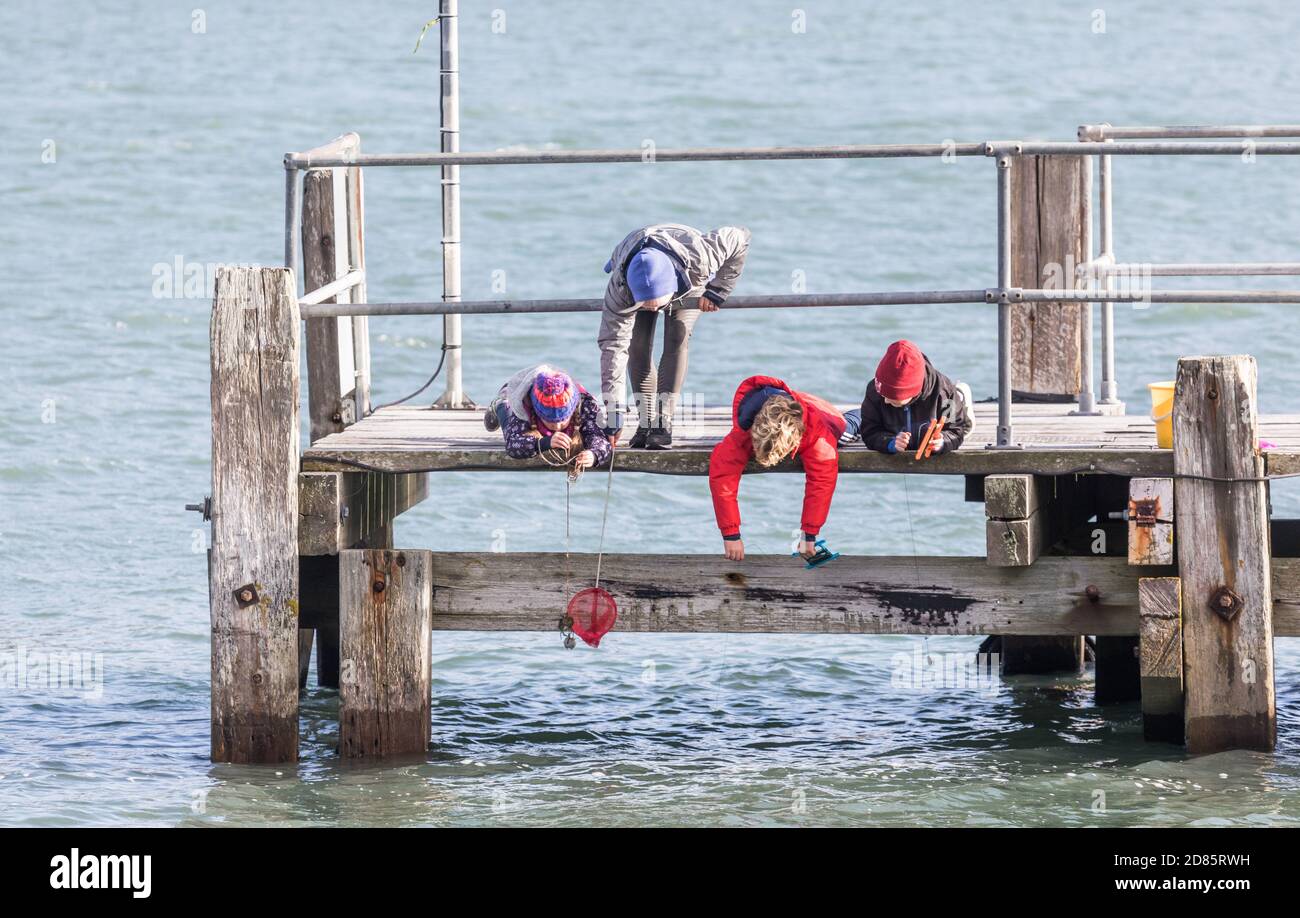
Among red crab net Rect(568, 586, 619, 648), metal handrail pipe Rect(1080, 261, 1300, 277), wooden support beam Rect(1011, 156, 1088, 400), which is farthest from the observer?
wooden support beam Rect(1011, 156, 1088, 400)

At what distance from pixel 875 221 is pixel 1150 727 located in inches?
729

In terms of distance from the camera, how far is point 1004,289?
812cm

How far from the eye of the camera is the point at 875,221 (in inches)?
1060

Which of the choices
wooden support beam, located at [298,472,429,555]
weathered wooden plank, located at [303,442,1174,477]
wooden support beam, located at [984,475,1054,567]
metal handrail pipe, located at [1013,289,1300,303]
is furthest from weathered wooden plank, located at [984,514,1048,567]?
wooden support beam, located at [298,472,429,555]

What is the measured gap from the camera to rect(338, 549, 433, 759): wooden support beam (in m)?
8.45

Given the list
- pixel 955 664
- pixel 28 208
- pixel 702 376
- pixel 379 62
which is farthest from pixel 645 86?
pixel 955 664

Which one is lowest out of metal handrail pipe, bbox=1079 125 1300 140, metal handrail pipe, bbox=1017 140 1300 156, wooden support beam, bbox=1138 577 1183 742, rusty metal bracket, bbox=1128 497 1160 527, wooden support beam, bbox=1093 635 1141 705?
wooden support beam, bbox=1093 635 1141 705

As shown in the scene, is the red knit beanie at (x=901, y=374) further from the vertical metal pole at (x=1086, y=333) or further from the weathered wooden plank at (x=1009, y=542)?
the vertical metal pole at (x=1086, y=333)

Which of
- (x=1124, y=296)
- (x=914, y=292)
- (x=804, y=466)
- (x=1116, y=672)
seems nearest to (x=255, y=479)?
(x=804, y=466)

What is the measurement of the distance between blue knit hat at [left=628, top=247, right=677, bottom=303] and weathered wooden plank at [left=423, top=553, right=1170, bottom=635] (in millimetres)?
1110

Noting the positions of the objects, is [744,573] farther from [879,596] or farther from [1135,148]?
[1135,148]

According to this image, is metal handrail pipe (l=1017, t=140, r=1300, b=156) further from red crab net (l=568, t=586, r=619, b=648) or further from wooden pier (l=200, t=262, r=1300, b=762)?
red crab net (l=568, t=586, r=619, b=648)

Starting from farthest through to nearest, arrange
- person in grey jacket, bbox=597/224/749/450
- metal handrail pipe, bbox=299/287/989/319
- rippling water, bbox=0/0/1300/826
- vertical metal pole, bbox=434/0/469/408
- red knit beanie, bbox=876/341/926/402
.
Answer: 1. vertical metal pole, bbox=434/0/469/408
2. rippling water, bbox=0/0/1300/826
3. person in grey jacket, bbox=597/224/749/450
4. red knit beanie, bbox=876/341/926/402
5. metal handrail pipe, bbox=299/287/989/319

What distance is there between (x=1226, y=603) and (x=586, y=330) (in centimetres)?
1436
